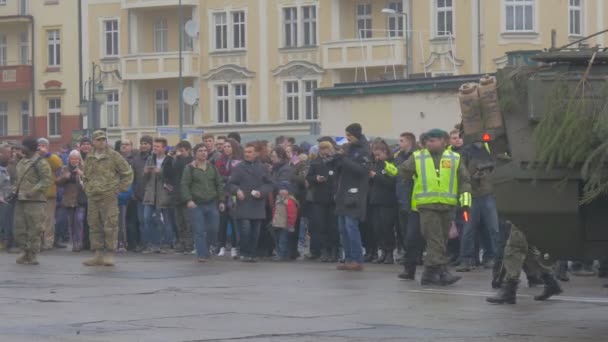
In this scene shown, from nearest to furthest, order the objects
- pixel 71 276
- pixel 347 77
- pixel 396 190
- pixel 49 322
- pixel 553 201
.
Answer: pixel 553 201
pixel 49 322
pixel 71 276
pixel 396 190
pixel 347 77

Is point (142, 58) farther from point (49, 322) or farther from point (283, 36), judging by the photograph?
point (49, 322)

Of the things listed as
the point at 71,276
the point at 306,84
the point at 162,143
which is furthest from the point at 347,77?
the point at 71,276

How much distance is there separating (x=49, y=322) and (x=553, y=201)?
4.34 meters

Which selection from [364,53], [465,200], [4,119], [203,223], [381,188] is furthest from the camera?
[4,119]

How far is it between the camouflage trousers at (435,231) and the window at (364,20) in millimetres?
41238

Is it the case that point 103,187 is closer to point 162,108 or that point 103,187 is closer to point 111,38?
point 162,108

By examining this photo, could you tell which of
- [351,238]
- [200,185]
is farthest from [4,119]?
[351,238]

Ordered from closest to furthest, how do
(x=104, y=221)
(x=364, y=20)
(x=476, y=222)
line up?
(x=476, y=222)
(x=104, y=221)
(x=364, y=20)

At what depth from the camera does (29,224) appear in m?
20.8

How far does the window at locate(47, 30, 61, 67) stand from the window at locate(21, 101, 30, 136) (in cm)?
247

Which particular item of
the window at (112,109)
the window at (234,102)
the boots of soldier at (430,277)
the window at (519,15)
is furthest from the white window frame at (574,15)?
the boots of soldier at (430,277)

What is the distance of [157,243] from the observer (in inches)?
950

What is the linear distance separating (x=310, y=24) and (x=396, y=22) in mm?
3463

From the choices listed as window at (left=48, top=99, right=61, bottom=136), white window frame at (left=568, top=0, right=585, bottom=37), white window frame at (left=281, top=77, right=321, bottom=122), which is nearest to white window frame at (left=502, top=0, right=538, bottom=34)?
white window frame at (left=568, top=0, right=585, bottom=37)
